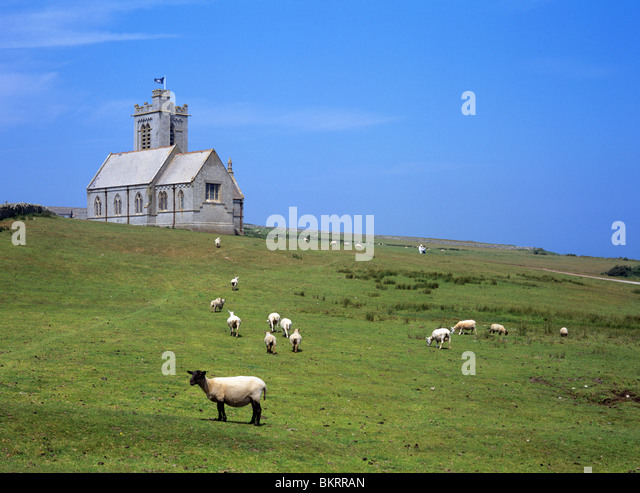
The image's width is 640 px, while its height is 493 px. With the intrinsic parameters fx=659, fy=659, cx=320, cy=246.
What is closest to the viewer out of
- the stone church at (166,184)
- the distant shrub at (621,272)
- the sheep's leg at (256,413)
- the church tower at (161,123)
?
the sheep's leg at (256,413)

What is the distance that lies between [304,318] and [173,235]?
38682mm

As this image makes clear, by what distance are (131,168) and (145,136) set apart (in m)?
13.8

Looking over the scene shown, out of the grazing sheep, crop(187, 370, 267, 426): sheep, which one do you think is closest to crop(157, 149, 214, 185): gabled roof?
the grazing sheep

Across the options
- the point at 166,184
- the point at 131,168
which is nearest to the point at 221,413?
the point at 166,184

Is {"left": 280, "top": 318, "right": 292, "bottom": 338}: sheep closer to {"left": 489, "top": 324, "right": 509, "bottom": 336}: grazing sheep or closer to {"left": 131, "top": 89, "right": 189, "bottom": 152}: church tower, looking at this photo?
{"left": 489, "top": 324, "right": 509, "bottom": 336}: grazing sheep

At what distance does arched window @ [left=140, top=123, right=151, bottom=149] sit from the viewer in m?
117

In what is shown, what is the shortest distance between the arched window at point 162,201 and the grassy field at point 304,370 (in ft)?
113

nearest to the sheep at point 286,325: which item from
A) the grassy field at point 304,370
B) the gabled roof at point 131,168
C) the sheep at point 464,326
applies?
the grassy field at point 304,370

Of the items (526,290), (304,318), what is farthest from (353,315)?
(526,290)

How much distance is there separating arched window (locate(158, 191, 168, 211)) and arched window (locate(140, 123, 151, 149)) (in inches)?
844

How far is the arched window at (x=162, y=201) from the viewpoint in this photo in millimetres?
97750

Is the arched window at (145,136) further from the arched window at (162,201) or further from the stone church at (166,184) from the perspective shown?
the arched window at (162,201)

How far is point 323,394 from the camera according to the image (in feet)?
81.7
